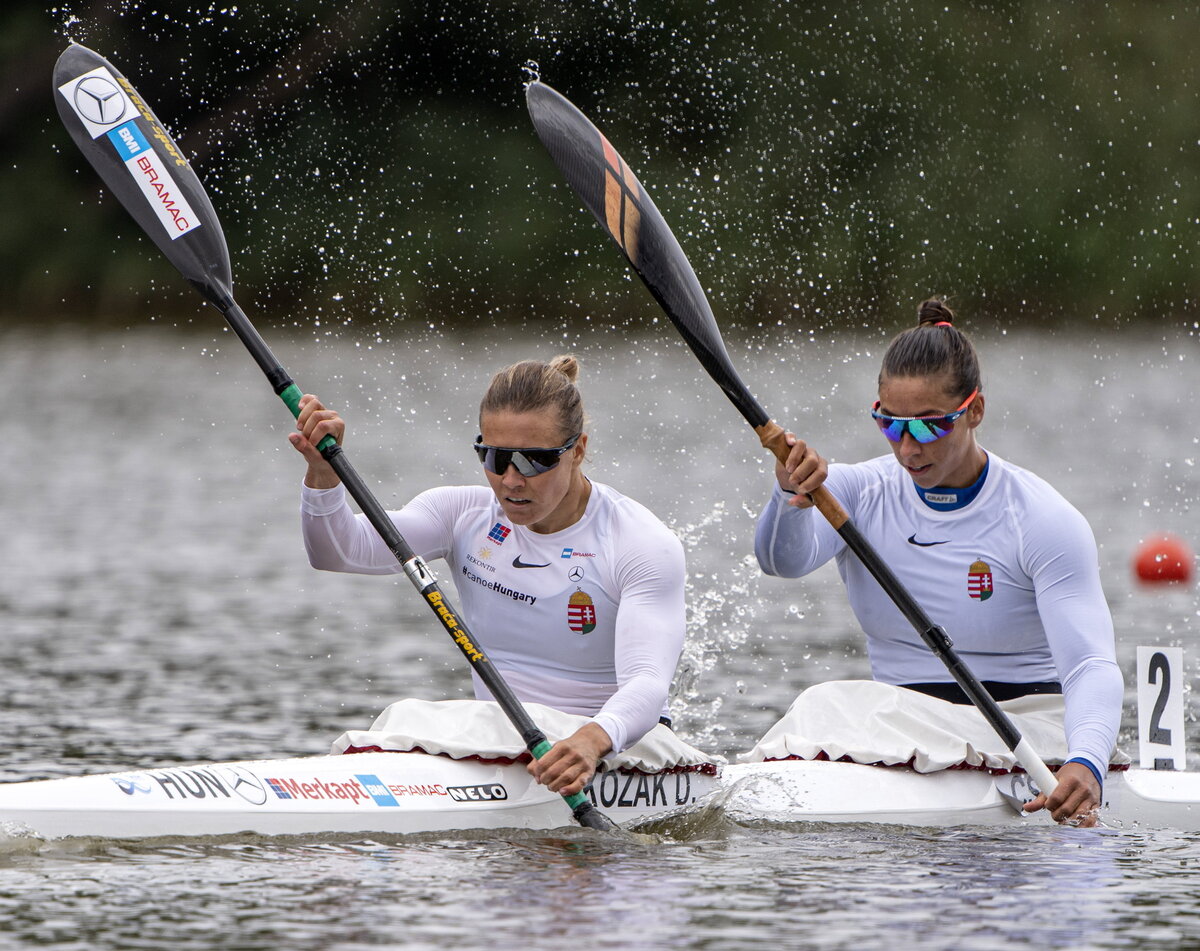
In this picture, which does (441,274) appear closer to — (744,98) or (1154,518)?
(744,98)

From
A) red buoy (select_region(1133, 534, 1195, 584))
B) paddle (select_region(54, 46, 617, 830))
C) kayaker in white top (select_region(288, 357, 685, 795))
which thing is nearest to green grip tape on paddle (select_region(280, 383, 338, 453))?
kayaker in white top (select_region(288, 357, 685, 795))

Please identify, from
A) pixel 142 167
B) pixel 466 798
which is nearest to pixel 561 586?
pixel 466 798

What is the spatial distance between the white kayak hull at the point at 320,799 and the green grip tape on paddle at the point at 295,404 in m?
0.89

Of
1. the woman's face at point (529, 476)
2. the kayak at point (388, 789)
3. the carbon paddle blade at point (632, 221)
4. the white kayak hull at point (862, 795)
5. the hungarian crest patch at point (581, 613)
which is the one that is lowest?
the white kayak hull at point (862, 795)

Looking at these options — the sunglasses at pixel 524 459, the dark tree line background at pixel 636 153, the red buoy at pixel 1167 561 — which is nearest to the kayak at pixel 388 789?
the sunglasses at pixel 524 459

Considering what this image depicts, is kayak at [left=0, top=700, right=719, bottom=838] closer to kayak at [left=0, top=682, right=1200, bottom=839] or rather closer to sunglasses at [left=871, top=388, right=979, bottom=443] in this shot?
kayak at [left=0, top=682, right=1200, bottom=839]

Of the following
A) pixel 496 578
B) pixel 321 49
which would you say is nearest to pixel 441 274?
pixel 321 49

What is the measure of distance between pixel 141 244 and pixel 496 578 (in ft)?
105

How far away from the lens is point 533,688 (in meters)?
5.61

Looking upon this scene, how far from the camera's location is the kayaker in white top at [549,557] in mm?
5328

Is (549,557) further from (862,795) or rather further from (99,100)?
(99,100)

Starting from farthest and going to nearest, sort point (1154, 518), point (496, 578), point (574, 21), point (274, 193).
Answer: point (274, 193), point (574, 21), point (1154, 518), point (496, 578)

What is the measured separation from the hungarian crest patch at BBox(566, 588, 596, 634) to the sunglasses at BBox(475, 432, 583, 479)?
39cm

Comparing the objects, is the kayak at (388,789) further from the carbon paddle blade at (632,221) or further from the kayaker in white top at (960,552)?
the carbon paddle blade at (632,221)
